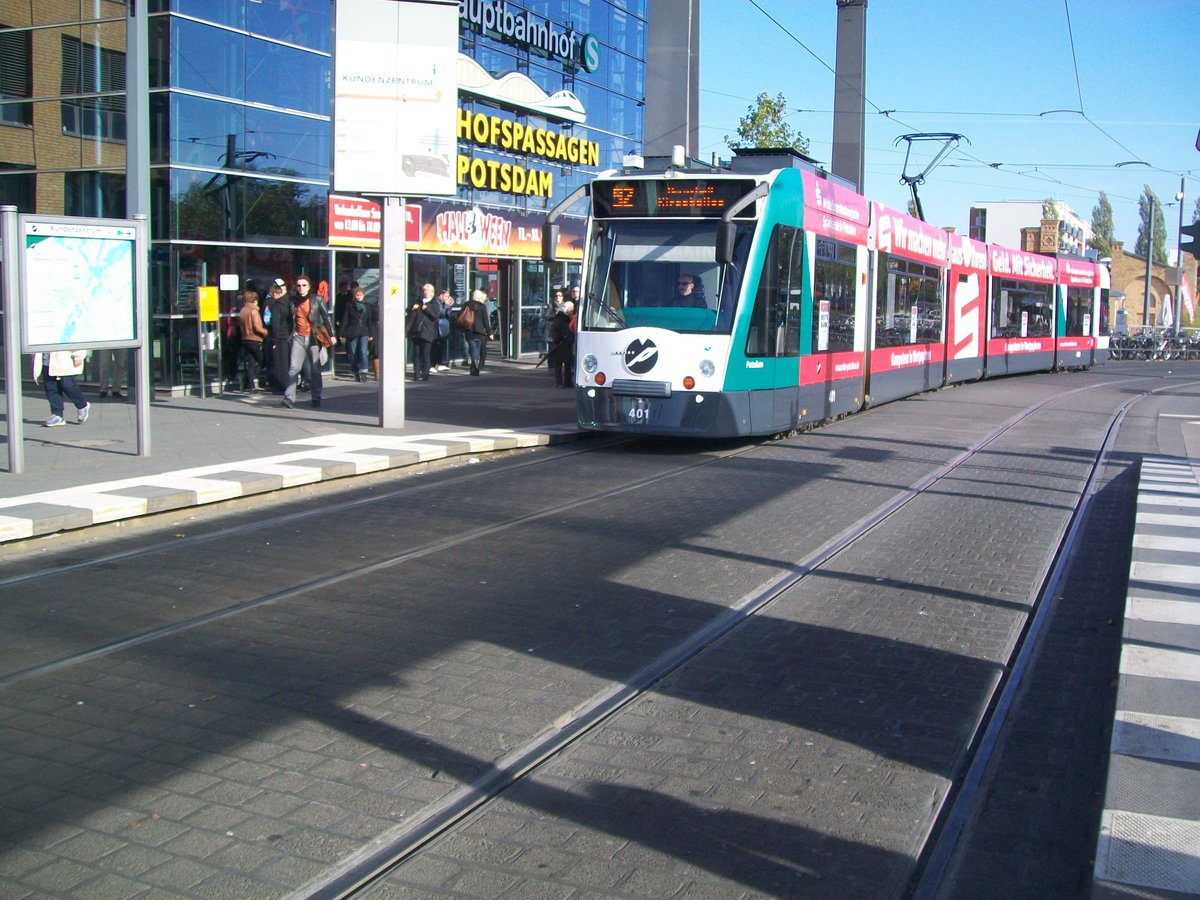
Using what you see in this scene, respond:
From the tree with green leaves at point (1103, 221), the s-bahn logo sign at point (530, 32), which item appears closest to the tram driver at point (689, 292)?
the s-bahn logo sign at point (530, 32)

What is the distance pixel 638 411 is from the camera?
560 inches

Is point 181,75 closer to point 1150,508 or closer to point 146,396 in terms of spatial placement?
point 146,396

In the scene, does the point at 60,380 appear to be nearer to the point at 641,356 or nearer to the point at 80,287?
the point at 80,287

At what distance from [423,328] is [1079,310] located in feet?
75.7

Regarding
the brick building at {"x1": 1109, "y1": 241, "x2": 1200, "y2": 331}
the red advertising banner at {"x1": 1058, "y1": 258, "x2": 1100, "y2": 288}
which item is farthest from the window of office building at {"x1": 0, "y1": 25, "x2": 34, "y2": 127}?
the brick building at {"x1": 1109, "y1": 241, "x2": 1200, "y2": 331}

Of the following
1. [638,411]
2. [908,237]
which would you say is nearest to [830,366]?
[638,411]

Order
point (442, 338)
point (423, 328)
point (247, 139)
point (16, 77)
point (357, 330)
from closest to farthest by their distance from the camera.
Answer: point (16, 77) → point (247, 139) → point (357, 330) → point (423, 328) → point (442, 338)

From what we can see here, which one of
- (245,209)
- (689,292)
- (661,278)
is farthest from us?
(245,209)

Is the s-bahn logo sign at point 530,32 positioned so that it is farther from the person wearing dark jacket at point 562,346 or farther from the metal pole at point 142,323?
the metal pole at point 142,323

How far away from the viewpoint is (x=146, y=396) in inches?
498

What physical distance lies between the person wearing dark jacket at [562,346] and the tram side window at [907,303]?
5.73 m

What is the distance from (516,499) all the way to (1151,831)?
7.76m

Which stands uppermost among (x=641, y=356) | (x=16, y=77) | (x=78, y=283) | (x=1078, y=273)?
(x=16, y=77)

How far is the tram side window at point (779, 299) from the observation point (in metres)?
14.1
